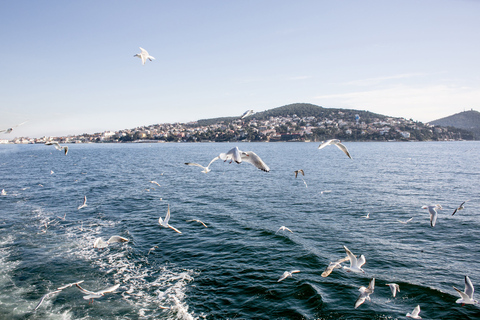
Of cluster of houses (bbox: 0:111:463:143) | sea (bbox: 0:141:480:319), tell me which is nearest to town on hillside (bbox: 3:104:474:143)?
cluster of houses (bbox: 0:111:463:143)

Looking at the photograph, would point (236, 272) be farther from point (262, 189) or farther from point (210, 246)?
point (262, 189)

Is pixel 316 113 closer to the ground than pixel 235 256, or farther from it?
farther from it

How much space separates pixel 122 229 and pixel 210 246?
536 centimetres

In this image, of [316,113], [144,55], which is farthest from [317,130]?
[144,55]

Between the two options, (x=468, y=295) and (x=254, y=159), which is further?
(x=254, y=159)

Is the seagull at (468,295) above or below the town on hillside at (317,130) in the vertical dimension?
below

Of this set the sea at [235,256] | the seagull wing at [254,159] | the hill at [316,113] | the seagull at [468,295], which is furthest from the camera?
the hill at [316,113]

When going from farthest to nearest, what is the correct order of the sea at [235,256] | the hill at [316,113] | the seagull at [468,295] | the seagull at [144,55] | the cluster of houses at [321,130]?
1. the hill at [316,113]
2. the cluster of houses at [321,130]
3. the seagull at [144,55]
4. the sea at [235,256]
5. the seagull at [468,295]

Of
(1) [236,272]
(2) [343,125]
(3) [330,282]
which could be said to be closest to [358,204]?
(3) [330,282]

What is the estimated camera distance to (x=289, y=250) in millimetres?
11453

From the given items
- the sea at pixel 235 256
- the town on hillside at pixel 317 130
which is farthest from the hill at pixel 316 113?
the sea at pixel 235 256

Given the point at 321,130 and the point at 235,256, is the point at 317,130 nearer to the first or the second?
the point at 321,130

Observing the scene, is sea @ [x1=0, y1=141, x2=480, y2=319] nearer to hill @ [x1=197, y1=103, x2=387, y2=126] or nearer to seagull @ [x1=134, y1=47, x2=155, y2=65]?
seagull @ [x1=134, y1=47, x2=155, y2=65]

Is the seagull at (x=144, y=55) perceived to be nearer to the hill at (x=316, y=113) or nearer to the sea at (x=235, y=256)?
the sea at (x=235, y=256)
